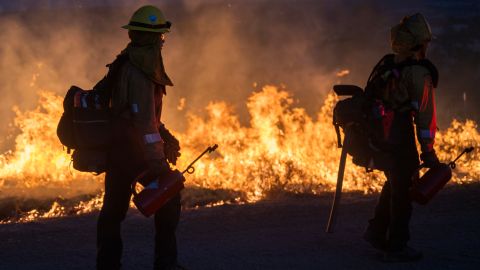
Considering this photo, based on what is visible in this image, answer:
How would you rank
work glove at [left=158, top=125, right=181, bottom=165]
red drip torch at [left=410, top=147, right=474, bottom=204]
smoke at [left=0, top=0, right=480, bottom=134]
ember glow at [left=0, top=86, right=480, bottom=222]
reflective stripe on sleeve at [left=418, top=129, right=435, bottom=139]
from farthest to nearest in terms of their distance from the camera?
smoke at [left=0, top=0, right=480, bottom=134]
ember glow at [left=0, top=86, right=480, bottom=222]
red drip torch at [left=410, top=147, right=474, bottom=204]
reflective stripe on sleeve at [left=418, top=129, right=435, bottom=139]
work glove at [left=158, top=125, right=181, bottom=165]

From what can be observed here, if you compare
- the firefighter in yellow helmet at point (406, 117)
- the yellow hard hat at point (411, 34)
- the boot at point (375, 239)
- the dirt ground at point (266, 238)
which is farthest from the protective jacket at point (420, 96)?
the dirt ground at point (266, 238)

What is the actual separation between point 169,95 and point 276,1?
2180 cm

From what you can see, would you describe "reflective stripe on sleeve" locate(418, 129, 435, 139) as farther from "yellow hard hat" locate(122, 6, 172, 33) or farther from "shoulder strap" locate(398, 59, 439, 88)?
"yellow hard hat" locate(122, 6, 172, 33)

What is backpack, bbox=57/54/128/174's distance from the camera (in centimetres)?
418

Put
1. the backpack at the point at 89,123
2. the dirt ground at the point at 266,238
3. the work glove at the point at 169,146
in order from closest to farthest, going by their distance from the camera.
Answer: the backpack at the point at 89,123
the work glove at the point at 169,146
the dirt ground at the point at 266,238

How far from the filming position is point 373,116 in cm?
487

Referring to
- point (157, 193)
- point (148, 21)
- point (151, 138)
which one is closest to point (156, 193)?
point (157, 193)

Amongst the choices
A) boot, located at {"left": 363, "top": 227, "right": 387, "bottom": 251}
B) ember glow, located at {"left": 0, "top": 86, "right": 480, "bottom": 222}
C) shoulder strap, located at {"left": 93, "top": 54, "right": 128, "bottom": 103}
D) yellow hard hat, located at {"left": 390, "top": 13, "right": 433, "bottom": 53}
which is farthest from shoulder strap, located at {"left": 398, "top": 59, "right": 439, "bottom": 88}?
ember glow, located at {"left": 0, "top": 86, "right": 480, "bottom": 222}

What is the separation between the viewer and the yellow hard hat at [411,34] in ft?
15.9

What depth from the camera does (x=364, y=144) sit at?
16.4 ft

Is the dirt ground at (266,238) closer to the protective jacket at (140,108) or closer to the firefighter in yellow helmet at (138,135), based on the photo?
the firefighter in yellow helmet at (138,135)

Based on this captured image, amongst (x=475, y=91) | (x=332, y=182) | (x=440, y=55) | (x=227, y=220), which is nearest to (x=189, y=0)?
(x=440, y=55)

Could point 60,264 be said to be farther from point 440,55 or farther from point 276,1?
point 276,1

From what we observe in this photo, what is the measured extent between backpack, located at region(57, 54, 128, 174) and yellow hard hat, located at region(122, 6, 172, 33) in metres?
0.22
